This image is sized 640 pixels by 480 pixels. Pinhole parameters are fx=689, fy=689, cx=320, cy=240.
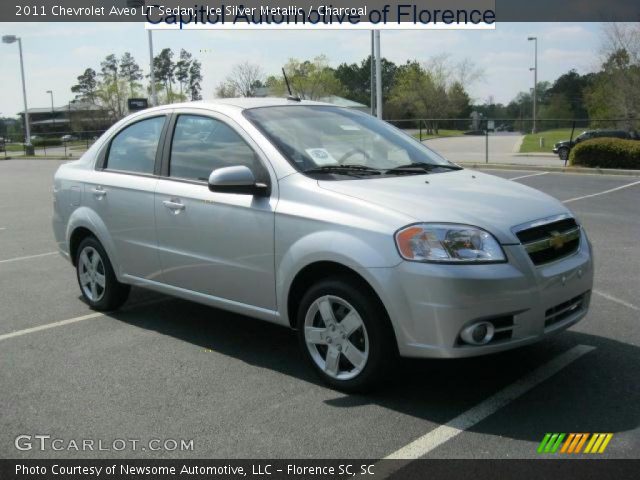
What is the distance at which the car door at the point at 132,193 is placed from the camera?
5.40m

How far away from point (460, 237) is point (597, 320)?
232 centimetres

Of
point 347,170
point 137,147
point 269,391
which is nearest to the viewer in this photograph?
point 269,391

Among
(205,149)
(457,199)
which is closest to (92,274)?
(205,149)

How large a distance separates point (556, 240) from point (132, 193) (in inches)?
128

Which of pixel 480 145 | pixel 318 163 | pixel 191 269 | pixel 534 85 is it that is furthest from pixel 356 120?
pixel 534 85

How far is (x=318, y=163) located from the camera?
4582 millimetres

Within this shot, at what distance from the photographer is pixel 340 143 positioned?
4.94 metres

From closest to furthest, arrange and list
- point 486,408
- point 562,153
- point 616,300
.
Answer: point 486,408 < point 616,300 < point 562,153

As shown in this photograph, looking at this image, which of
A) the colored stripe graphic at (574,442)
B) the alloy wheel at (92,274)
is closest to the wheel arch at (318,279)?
the colored stripe graphic at (574,442)

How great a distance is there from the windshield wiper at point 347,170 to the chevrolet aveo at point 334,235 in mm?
13

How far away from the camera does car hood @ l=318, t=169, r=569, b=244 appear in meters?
3.88

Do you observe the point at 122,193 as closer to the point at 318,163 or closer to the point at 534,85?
the point at 318,163

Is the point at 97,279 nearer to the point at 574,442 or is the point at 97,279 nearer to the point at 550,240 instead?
the point at 550,240

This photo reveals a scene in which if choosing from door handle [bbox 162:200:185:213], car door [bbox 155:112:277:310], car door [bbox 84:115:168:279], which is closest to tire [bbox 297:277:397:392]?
car door [bbox 155:112:277:310]
